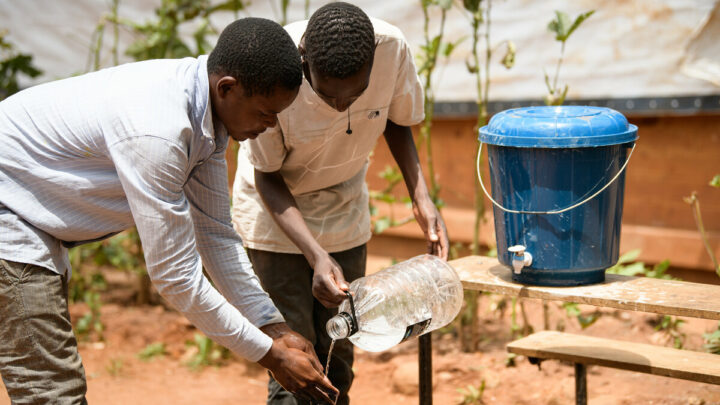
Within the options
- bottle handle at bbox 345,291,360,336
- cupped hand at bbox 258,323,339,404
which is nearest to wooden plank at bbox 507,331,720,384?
bottle handle at bbox 345,291,360,336

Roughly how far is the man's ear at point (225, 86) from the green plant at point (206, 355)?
2.83m

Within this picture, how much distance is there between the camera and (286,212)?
271 centimetres

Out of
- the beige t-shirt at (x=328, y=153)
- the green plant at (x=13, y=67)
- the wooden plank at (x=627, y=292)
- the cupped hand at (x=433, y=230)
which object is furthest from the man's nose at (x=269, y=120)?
the green plant at (x=13, y=67)

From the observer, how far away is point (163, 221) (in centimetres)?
198

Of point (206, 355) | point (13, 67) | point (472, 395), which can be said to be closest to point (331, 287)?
point (472, 395)

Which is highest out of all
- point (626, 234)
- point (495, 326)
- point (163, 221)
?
point (163, 221)

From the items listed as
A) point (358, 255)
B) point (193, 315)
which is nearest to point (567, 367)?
point (358, 255)

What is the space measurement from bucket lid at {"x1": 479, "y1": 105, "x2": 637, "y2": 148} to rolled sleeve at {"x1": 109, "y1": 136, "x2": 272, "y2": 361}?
41.3 inches

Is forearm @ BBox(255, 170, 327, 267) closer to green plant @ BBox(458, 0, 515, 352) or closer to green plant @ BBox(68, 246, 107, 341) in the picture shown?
green plant @ BBox(458, 0, 515, 352)

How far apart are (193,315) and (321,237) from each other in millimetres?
908

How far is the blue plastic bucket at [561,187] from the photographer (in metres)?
2.59

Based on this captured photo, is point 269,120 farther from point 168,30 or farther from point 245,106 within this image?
point 168,30

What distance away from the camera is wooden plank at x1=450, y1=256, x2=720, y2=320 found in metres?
2.45

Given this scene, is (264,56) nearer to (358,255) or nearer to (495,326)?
(358,255)
